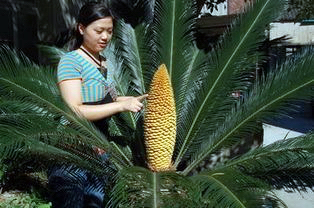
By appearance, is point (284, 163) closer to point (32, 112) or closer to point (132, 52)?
point (32, 112)

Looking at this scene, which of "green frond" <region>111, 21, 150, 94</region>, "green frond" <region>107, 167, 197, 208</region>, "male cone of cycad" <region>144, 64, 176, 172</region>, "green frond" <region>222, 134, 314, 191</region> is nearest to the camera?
"green frond" <region>107, 167, 197, 208</region>

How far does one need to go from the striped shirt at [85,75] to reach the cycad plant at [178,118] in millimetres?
194

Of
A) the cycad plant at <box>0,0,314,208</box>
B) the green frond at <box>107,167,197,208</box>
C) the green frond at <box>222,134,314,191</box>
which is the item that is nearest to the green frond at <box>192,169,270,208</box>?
the cycad plant at <box>0,0,314,208</box>

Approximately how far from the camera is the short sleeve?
276 cm

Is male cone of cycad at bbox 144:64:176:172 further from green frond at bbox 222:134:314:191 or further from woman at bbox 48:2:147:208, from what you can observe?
green frond at bbox 222:134:314:191

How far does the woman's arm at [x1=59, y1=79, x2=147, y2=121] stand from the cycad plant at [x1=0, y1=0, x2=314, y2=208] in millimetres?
172

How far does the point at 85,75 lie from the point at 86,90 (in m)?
0.10

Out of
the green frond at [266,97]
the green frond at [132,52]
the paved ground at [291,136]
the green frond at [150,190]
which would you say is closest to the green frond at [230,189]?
the green frond at [150,190]

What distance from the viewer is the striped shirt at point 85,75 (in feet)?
9.09

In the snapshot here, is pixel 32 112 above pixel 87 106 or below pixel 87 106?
below

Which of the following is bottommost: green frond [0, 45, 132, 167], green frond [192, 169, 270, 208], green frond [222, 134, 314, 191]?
green frond [222, 134, 314, 191]

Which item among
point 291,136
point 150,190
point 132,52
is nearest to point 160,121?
point 150,190

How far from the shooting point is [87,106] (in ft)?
9.31

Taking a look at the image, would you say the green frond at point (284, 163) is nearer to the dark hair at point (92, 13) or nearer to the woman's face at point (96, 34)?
the woman's face at point (96, 34)
